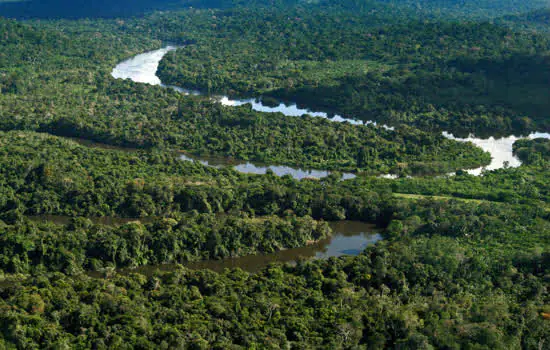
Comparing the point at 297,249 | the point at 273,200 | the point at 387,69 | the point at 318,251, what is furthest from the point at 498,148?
the point at 297,249

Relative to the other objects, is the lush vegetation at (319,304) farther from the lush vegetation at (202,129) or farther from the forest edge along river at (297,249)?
the lush vegetation at (202,129)

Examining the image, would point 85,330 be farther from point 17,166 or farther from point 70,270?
point 17,166

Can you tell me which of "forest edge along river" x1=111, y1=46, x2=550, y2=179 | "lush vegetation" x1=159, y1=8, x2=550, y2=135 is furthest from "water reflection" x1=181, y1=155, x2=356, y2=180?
"lush vegetation" x1=159, y1=8, x2=550, y2=135

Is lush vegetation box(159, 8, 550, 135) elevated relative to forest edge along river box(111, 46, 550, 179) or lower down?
elevated

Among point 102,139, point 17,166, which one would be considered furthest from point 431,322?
point 102,139

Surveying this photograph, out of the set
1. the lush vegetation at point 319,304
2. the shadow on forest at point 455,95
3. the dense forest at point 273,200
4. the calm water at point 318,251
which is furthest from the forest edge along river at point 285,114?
the lush vegetation at point 319,304

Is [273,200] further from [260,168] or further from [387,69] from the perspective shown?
[387,69]

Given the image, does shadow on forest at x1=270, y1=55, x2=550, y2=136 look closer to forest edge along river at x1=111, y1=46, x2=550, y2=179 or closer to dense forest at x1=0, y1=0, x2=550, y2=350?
dense forest at x1=0, y1=0, x2=550, y2=350
